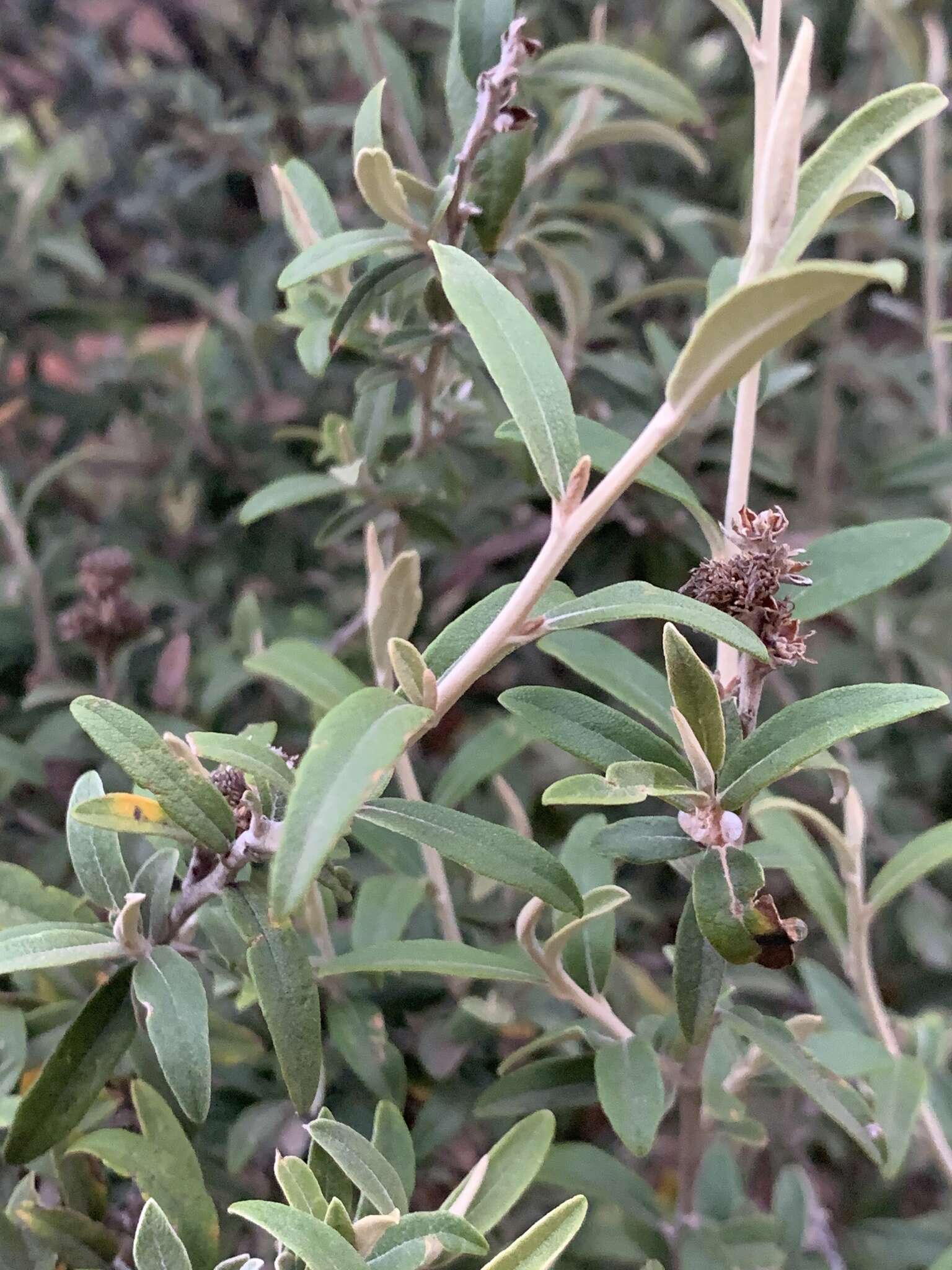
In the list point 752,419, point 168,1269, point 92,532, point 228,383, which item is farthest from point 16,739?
point 752,419

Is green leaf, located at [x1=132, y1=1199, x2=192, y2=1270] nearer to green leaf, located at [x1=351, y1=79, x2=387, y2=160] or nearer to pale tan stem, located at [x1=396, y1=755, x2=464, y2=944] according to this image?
pale tan stem, located at [x1=396, y1=755, x2=464, y2=944]

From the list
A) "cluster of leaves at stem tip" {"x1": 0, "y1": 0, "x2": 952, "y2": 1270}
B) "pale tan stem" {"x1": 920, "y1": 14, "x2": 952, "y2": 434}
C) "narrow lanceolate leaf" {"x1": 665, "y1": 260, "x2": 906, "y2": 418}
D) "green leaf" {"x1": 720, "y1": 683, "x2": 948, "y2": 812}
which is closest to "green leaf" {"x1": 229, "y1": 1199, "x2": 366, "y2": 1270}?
"cluster of leaves at stem tip" {"x1": 0, "y1": 0, "x2": 952, "y2": 1270}

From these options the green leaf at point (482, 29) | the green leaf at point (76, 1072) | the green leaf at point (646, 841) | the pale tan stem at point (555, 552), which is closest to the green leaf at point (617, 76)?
Result: the green leaf at point (482, 29)

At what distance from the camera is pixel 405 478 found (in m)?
0.65

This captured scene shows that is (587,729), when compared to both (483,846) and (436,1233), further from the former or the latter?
(436,1233)

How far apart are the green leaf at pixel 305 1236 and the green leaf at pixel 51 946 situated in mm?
118

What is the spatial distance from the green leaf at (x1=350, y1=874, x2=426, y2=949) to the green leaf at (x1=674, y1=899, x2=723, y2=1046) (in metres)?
0.18

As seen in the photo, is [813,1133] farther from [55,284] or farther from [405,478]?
[55,284]

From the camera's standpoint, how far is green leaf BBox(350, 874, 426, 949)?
0.55m

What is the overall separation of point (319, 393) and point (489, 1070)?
0.69 m

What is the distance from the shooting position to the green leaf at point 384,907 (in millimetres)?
547

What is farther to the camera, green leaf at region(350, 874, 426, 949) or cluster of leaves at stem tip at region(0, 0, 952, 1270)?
green leaf at region(350, 874, 426, 949)

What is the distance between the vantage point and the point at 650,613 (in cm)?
36

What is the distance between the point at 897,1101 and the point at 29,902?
47cm
